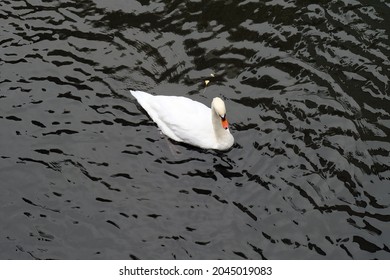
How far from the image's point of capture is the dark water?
10180mm

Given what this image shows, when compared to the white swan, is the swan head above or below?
above

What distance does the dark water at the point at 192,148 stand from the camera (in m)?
10.2

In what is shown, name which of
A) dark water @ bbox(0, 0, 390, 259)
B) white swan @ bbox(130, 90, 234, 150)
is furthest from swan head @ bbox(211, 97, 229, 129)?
dark water @ bbox(0, 0, 390, 259)

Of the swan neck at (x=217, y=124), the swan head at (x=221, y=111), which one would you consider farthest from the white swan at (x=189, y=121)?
the swan head at (x=221, y=111)

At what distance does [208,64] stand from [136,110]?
6.46 ft

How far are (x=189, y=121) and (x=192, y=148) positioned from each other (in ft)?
1.78

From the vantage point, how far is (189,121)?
11.7 meters

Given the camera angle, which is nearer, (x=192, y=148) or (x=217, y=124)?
(x=217, y=124)

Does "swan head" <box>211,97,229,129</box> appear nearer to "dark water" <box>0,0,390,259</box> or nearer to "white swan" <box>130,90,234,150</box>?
"white swan" <box>130,90,234,150</box>

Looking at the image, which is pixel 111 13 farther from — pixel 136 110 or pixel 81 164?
pixel 81 164

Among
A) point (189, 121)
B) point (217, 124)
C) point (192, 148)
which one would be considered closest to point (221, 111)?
point (217, 124)

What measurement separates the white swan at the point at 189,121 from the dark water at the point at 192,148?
22 centimetres

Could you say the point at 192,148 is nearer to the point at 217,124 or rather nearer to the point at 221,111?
the point at 217,124

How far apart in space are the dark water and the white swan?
0.22 meters
